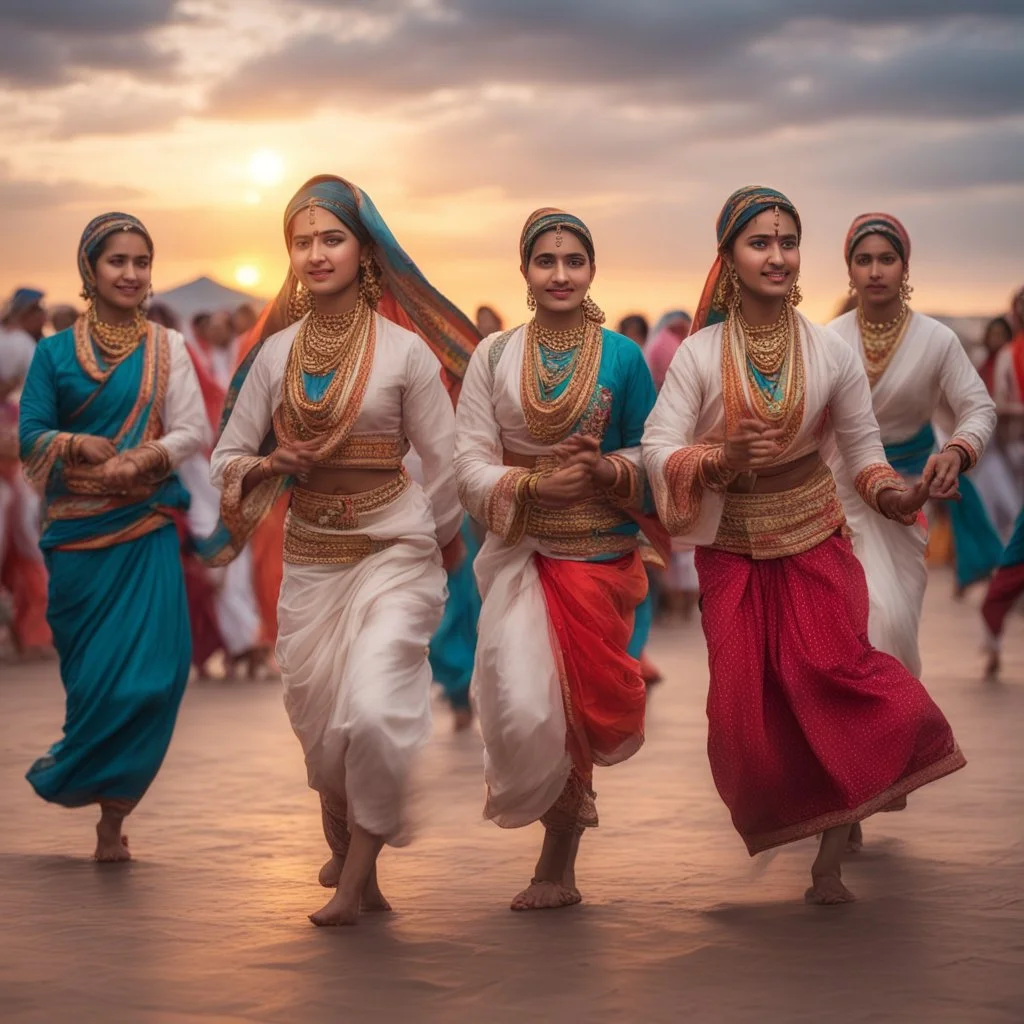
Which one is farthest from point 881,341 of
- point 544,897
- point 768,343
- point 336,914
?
point 336,914

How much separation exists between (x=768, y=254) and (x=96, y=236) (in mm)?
2506

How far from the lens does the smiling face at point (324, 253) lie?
6945 millimetres

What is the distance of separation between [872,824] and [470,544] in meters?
3.94

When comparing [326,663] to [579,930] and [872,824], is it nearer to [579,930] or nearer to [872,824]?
[579,930]

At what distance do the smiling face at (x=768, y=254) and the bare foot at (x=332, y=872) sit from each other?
2.22 m

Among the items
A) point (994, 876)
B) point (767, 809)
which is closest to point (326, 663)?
point (767, 809)

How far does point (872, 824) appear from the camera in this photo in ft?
26.9

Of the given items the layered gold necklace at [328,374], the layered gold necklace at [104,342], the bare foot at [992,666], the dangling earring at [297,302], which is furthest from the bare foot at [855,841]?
the bare foot at [992,666]

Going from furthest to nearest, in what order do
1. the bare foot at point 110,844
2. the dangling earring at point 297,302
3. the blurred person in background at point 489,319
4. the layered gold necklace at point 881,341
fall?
the blurred person in background at point 489,319
the layered gold necklace at point 881,341
the bare foot at point 110,844
the dangling earring at point 297,302

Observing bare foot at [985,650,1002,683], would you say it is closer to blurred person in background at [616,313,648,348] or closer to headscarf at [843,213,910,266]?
headscarf at [843,213,910,266]

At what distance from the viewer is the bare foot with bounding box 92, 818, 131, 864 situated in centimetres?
756

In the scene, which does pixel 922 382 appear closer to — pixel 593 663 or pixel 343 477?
pixel 593 663

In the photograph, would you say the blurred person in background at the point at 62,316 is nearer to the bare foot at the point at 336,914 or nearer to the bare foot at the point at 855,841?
the bare foot at the point at 855,841

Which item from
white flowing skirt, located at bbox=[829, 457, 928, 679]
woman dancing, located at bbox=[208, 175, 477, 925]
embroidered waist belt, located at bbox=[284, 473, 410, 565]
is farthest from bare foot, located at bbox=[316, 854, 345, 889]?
white flowing skirt, located at bbox=[829, 457, 928, 679]
